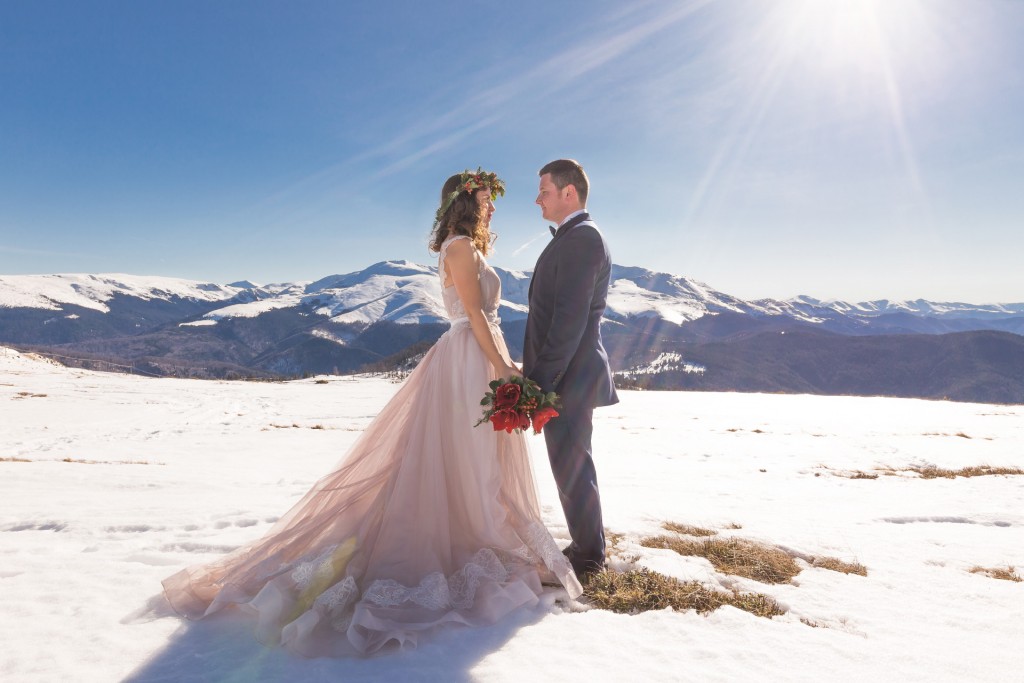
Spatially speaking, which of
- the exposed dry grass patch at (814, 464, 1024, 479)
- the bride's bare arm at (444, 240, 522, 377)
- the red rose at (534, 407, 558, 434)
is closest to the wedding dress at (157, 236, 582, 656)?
the bride's bare arm at (444, 240, 522, 377)

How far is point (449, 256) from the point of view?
484cm

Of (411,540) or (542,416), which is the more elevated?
(542,416)

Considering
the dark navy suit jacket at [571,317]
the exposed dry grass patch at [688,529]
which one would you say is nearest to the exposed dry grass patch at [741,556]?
the exposed dry grass patch at [688,529]

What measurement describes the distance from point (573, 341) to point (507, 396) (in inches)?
30.6

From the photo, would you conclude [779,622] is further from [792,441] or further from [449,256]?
[792,441]

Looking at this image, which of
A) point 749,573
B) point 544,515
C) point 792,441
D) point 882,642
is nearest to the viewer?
point 882,642

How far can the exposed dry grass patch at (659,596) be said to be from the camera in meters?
4.39

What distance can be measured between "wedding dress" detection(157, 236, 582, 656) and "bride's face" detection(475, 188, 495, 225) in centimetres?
56

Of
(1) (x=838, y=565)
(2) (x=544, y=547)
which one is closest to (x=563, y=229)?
(2) (x=544, y=547)

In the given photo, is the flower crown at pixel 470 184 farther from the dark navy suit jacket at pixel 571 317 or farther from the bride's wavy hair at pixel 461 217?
the dark navy suit jacket at pixel 571 317

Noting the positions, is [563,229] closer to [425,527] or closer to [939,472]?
[425,527]

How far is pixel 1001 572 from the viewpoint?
544 cm

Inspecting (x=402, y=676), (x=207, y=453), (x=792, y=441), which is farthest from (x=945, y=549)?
(x=207, y=453)

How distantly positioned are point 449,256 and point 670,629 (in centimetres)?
378
